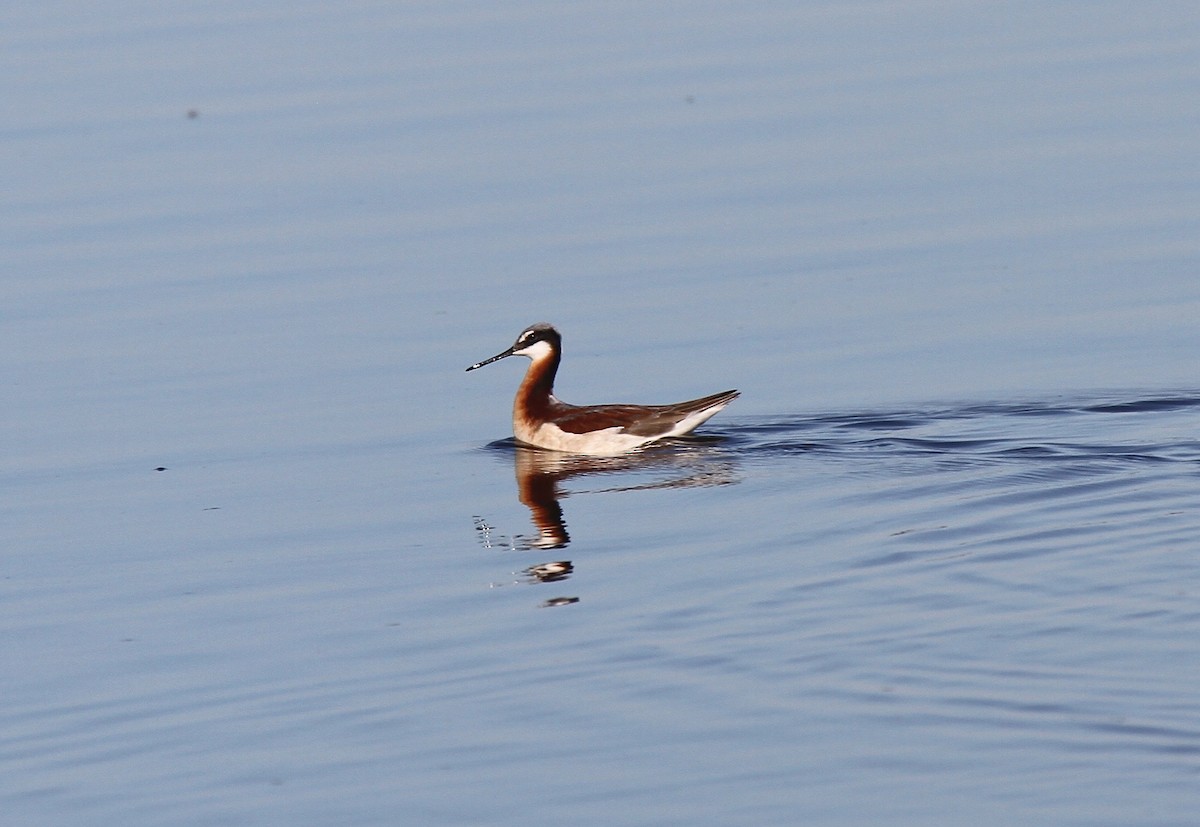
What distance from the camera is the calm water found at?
842 cm

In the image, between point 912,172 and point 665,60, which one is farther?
point 665,60

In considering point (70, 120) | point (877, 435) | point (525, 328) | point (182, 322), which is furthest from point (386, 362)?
point (70, 120)

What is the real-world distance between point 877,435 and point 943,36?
48.8 ft

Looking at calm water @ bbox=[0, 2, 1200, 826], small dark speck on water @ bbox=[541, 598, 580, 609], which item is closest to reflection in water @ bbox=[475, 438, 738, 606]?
calm water @ bbox=[0, 2, 1200, 826]

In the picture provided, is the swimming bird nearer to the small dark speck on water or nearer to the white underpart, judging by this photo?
the white underpart

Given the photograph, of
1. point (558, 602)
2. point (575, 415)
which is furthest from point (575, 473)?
point (558, 602)

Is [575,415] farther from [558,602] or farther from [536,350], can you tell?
[558,602]

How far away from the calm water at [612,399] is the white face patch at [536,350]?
1.82 feet

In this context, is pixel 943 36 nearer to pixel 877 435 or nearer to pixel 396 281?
pixel 396 281

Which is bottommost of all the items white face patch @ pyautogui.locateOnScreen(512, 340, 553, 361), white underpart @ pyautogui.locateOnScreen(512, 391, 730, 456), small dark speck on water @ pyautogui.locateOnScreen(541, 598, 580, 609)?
small dark speck on water @ pyautogui.locateOnScreen(541, 598, 580, 609)

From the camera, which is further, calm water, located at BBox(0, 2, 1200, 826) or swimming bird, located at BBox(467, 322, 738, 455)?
swimming bird, located at BBox(467, 322, 738, 455)

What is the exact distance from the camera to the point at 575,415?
1488 cm

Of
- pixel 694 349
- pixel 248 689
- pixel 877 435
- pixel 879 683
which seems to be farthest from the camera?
pixel 694 349

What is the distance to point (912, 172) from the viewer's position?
2083cm
